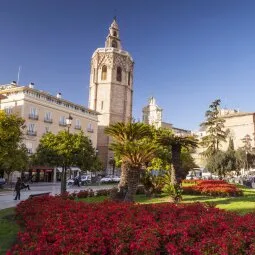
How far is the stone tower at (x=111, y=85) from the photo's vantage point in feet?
267

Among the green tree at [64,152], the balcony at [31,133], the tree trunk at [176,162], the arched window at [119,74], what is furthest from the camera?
the arched window at [119,74]

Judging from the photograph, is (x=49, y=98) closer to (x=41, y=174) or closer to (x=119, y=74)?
(x=41, y=174)

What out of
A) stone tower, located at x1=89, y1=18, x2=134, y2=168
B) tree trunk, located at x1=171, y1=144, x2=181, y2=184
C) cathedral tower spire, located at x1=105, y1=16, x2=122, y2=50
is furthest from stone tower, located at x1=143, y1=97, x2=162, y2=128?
tree trunk, located at x1=171, y1=144, x2=181, y2=184

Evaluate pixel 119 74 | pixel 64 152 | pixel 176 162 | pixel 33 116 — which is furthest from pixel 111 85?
pixel 176 162

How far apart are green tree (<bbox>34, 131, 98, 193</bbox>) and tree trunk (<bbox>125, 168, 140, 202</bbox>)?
811cm

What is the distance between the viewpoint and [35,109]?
5456 cm

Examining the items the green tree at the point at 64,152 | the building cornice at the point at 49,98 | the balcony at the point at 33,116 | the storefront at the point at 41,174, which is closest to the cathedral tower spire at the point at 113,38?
the building cornice at the point at 49,98

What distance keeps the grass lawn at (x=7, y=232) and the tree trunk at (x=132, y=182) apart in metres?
6.30

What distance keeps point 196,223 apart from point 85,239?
272 cm

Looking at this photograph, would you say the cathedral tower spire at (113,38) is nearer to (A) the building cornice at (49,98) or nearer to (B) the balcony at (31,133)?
(A) the building cornice at (49,98)

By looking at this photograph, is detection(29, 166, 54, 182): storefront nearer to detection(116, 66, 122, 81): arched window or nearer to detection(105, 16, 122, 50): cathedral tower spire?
detection(116, 66, 122, 81): arched window

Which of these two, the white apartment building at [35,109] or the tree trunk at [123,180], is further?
the white apartment building at [35,109]

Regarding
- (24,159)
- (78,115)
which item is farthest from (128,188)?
(78,115)

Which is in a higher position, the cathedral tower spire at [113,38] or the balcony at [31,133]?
the cathedral tower spire at [113,38]
